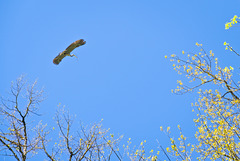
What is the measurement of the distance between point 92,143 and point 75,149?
721 millimetres

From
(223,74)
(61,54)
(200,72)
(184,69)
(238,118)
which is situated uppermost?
(61,54)

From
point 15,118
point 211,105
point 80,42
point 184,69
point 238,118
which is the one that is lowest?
point 238,118

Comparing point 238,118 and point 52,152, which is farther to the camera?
point 52,152

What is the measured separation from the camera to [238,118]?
19.3 ft

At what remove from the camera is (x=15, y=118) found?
806 cm

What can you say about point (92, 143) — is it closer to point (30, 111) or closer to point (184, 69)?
point (30, 111)

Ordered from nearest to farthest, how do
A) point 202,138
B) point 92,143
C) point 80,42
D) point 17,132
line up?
point 202,138
point 17,132
point 92,143
point 80,42

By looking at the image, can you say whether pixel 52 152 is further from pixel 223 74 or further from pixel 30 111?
pixel 223 74

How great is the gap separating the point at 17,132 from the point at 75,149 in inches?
92.8

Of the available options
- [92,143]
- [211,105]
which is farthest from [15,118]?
[211,105]

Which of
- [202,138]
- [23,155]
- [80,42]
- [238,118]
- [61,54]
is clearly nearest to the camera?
[238,118]

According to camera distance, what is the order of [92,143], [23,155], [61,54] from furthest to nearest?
1. [61,54]
2. [92,143]
3. [23,155]

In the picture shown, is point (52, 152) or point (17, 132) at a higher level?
point (17, 132)

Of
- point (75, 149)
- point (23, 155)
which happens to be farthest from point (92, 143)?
point (23, 155)
